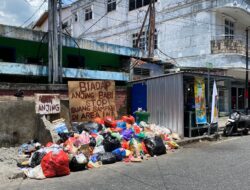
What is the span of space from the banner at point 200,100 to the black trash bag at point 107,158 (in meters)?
5.38

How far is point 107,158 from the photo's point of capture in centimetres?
896

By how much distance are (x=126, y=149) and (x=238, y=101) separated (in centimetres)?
1797

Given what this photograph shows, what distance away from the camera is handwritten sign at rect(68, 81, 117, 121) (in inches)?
480

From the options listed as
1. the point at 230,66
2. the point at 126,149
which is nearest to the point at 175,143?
the point at 126,149

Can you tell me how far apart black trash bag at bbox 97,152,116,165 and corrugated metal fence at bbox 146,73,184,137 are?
4437 millimetres

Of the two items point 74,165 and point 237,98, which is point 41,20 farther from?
point 74,165

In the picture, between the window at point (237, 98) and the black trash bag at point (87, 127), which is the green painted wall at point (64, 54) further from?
the window at point (237, 98)

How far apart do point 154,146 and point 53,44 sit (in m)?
6.71

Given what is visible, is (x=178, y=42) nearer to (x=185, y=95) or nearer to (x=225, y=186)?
(x=185, y=95)

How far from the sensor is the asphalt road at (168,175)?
6547 millimetres

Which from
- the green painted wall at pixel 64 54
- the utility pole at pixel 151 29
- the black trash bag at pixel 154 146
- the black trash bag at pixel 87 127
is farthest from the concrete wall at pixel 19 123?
the utility pole at pixel 151 29

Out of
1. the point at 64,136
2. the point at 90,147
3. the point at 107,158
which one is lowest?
the point at 107,158

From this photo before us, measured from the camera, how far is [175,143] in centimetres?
1134

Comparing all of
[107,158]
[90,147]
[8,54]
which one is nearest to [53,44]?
[8,54]
